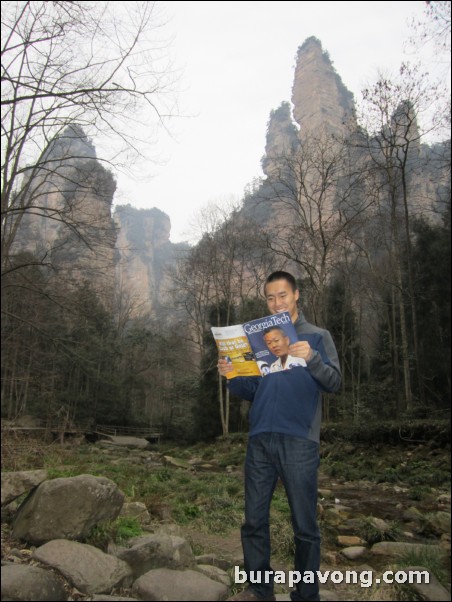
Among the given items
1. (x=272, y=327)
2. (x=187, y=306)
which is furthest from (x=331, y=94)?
(x=272, y=327)

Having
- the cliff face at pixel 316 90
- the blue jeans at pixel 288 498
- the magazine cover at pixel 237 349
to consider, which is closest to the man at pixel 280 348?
the magazine cover at pixel 237 349

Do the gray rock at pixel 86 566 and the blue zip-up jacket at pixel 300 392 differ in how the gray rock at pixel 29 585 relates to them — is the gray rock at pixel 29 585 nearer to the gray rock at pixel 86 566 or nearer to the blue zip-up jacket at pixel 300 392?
the gray rock at pixel 86 566

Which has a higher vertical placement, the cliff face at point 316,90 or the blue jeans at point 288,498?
the cliff face at point 316,90

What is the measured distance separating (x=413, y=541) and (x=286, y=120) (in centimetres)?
9081

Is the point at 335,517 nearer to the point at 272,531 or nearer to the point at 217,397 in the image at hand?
the point at 272,531

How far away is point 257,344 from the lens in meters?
2.68

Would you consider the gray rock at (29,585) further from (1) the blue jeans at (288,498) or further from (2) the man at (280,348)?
(2) the man at (280,348)

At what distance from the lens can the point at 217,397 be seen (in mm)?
23906

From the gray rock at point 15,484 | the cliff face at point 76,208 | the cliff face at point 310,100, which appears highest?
the cliff face at point 310,100

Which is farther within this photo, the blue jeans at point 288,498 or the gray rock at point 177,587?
the gray rock at point 177,587

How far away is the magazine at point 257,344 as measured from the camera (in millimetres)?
2580

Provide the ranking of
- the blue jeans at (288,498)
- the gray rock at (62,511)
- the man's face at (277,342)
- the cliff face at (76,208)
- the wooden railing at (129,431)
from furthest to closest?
1. the wooden railing at (129,431)
2. the cliff face at (76,208)
3. the gray rock at (62,511)
4. the man's face at (277,342)
5. the blue jeans at (288,498)

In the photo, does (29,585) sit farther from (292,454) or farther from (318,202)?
(318,202)

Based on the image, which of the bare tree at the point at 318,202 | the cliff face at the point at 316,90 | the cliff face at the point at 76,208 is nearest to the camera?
the cliff face at the point at 76,208
